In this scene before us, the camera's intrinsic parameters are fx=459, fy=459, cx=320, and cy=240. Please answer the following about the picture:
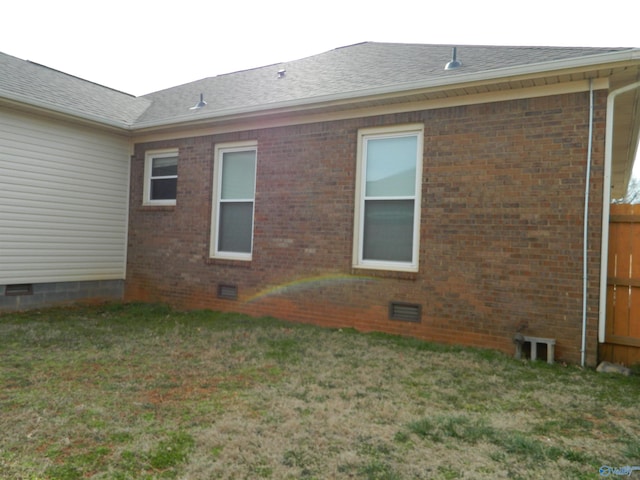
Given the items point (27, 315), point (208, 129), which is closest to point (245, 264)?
point (208, 129)

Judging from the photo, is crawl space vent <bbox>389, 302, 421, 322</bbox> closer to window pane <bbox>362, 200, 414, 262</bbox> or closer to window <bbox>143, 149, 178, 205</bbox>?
window pane <bbox>362, 200, 414, 262</bbox>

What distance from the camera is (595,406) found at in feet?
12.2

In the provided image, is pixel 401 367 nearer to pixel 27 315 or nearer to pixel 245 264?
pixel 245 264

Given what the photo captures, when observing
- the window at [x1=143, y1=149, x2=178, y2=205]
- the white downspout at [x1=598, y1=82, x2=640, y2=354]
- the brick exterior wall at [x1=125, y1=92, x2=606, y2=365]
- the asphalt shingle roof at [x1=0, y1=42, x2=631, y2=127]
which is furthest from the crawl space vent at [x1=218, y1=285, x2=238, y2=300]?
the white downspout at [x1=598, y1=82, x2=640, y2=354]

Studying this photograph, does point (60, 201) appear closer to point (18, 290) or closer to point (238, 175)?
point (18, 290)

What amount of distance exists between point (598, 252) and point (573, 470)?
3116 mm

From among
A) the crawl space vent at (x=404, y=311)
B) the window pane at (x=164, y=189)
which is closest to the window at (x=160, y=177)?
the window pane at (x=164, y=189)

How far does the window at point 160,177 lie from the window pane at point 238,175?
1166mm

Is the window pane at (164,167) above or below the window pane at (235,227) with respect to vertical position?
above

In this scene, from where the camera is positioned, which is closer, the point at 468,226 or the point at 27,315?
the point at 468,226

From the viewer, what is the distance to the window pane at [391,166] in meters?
6.30

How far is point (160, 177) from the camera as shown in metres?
8.88

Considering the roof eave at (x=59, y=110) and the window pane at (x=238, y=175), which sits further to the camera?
the window pane at (x=238, y=175)

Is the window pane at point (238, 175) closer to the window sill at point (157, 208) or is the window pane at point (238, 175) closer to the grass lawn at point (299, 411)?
the window sill at point (157, 208)
